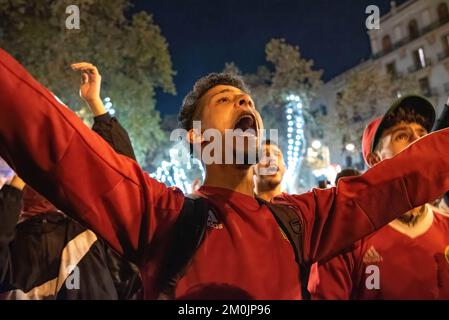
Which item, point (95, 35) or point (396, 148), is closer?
point (396, 148)

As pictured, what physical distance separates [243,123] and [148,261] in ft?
2.80

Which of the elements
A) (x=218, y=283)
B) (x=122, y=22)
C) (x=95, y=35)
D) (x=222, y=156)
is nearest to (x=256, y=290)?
(x=218, y=283)

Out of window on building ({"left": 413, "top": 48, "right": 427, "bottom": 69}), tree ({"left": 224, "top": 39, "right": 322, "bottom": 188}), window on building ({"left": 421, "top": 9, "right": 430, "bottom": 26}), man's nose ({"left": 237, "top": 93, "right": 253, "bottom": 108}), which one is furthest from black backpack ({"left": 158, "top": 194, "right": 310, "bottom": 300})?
window on building ({"left": 421, "top": 9, "right": 430, "bottom": 26})

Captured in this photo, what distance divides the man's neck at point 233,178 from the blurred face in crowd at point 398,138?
127 cm

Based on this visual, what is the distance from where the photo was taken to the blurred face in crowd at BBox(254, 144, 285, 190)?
459 centimetres

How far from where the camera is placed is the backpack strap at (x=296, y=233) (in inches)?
63.2

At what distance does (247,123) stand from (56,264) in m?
2.28

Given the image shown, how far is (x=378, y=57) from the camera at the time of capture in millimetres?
34219

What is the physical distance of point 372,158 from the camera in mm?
2830

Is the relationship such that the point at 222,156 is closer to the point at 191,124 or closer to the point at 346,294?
the point at 191,124

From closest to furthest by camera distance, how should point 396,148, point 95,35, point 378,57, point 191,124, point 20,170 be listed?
point 20,170
point 191,124
point 396,148
point 95,35
point 378,57

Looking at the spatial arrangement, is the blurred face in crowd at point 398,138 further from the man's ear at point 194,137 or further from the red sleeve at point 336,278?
the man's ear at point 194,137

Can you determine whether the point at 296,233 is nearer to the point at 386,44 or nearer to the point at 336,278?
the point at 336,278
